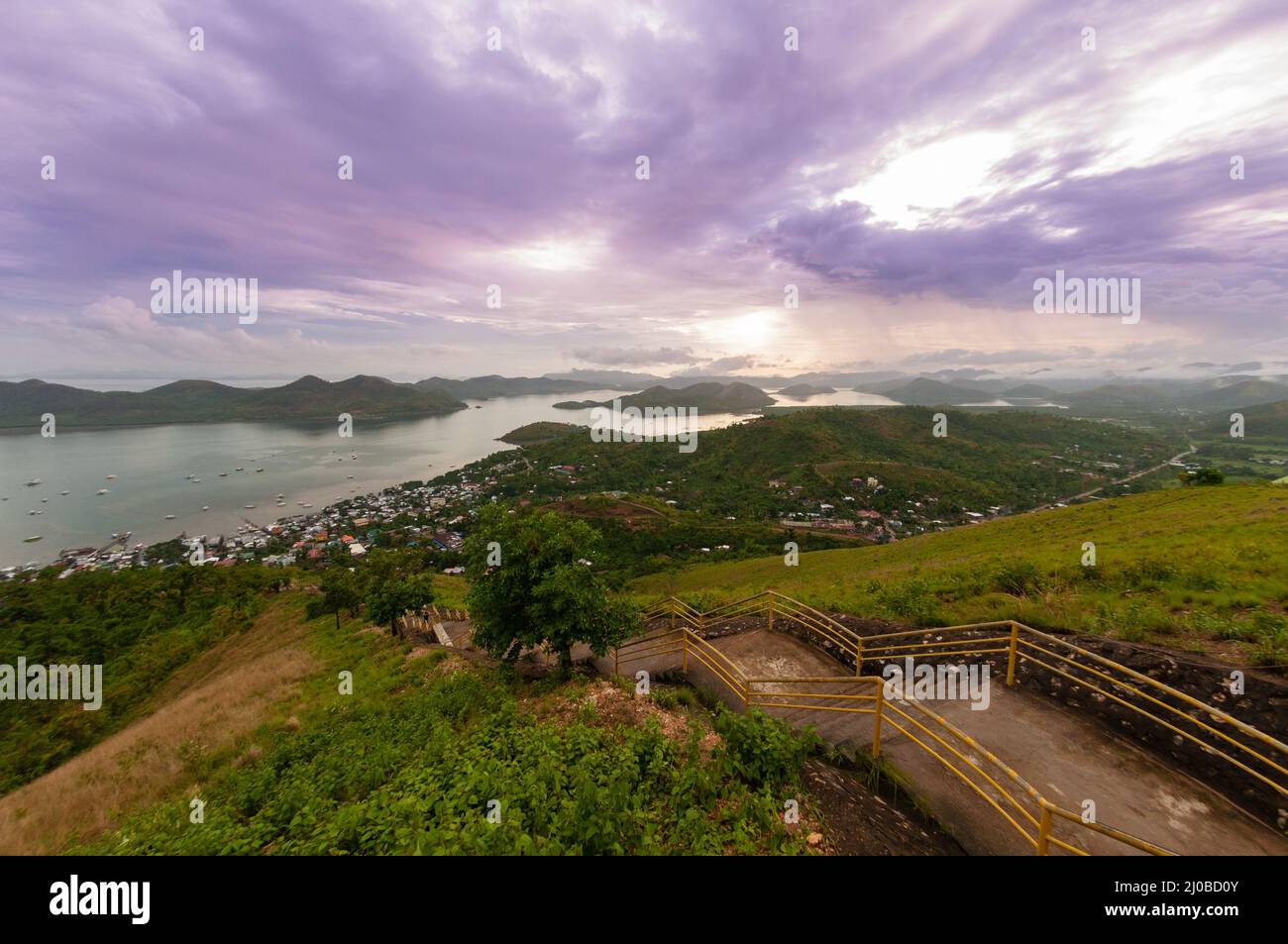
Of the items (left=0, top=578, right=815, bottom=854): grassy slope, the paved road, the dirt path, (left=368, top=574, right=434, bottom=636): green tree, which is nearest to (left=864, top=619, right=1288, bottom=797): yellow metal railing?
the dirt path

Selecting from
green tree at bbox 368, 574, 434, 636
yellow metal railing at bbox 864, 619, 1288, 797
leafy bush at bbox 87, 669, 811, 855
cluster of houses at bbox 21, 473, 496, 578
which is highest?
yellow metal railing at bbox 864, 619, 1288, 797

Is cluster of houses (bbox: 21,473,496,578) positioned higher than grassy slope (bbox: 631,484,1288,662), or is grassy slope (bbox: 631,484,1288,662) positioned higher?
grassy slope (bbox: 631,484,1288,662)

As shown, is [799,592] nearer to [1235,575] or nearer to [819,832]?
[1235,575]

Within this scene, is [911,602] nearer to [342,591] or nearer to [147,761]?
[147,761]

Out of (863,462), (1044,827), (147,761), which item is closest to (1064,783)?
(1044,827)

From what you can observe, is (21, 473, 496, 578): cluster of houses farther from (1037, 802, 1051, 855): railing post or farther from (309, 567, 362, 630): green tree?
(1037, 802, 1051, 855): railing post

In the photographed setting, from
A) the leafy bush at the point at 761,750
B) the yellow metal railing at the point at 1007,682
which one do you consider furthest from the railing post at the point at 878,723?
the leafy bush at the point at 761,750

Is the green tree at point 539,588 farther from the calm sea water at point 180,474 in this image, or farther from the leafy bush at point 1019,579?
the calm sea water at point 180,474

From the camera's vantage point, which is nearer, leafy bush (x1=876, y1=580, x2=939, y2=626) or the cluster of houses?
leafy bush (x1=876, y1=580, x2=939, y2=626)
